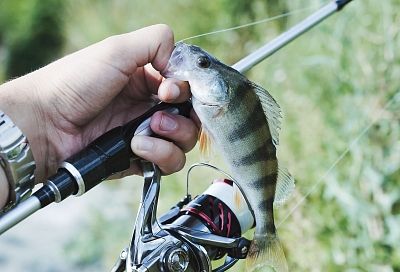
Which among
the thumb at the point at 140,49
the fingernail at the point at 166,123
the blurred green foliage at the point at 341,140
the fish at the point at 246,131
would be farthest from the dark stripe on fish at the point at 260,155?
the blurred green foliage at the point at 341,140

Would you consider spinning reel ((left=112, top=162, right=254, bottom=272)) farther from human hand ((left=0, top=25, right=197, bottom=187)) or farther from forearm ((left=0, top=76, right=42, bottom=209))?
forearm ((left=0, top=76, right=42, bottom=209))

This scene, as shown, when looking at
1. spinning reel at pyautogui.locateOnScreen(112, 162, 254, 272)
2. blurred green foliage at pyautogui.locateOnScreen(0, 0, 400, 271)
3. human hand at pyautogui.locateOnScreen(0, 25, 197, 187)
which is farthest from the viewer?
blurred green foliage at pyautogui.locateOnScreen(0, 0, 400, 271)

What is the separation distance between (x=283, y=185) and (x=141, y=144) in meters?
0.36

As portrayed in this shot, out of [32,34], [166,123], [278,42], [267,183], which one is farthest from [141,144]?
[32,34]

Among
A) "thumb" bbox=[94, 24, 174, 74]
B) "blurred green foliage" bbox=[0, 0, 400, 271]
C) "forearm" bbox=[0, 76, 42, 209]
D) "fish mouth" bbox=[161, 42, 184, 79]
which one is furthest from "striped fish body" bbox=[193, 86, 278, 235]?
"blurred green foliage" bbox=[0, 0, 400, 271]

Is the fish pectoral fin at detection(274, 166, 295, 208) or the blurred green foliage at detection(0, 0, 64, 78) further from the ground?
the fish pectoral fin at detection(274, 166, 295, 208)

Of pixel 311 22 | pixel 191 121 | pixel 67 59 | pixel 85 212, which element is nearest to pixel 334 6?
pixel 311 22

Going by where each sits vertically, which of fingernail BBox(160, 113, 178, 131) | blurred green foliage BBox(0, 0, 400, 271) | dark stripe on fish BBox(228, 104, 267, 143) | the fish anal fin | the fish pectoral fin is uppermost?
dark stripe on fish BBox(228, 104, 267, 143)

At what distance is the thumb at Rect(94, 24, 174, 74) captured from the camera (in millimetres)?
2100

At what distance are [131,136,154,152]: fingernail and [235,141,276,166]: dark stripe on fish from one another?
229mm

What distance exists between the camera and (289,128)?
169 inches

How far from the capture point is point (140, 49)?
2115mm

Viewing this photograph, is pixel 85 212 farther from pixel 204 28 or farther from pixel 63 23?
pixel 63 23

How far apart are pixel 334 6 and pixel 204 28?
13.0 feet
